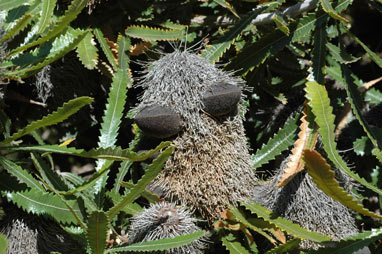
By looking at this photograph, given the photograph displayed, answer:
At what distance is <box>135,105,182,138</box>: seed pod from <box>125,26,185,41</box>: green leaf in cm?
37

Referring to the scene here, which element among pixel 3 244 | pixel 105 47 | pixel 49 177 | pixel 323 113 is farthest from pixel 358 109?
pixel 3 244

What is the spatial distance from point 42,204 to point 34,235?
10 centimetres

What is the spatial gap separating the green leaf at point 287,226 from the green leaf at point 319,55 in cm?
41

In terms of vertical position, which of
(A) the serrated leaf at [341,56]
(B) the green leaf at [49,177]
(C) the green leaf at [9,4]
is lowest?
(B) the green leaf at [49,177]

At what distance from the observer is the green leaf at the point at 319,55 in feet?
4.99

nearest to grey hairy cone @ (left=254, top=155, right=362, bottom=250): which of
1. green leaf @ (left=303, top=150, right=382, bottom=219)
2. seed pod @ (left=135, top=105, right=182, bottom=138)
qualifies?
green leaf @ (left=303, top=150, right=382, bottom=219)

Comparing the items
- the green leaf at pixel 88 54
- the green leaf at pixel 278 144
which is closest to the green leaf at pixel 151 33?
the green leaf at pixel 88 54

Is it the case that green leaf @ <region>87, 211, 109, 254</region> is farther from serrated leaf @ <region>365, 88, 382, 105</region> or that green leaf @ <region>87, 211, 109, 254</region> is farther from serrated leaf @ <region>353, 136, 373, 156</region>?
serrated leaf @ <region>365, 88, 382, 105</region>

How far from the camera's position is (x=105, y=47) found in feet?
5.36

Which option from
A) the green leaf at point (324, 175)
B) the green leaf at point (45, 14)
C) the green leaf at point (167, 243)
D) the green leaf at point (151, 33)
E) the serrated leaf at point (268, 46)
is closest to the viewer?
the green leaf at point (324, 175)

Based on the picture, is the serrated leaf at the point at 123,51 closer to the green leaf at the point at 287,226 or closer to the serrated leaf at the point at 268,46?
the serrated leaf at the point at 268,46

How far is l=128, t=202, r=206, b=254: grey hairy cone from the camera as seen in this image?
1263 millimetres

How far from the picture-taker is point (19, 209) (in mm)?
1418

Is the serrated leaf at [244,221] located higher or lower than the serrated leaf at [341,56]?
lower
